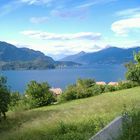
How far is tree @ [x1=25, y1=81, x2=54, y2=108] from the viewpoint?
41938 mm

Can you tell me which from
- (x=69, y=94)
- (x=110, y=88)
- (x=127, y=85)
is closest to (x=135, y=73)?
(x=127, y=85)

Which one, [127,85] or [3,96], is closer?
[3,96]

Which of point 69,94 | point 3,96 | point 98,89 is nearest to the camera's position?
point 3,96

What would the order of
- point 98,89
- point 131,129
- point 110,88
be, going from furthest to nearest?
point 110,88 < point 98,89 < point 131,129

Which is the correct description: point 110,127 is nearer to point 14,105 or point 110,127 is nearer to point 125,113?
point 125,113

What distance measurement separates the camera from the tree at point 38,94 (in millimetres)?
41938

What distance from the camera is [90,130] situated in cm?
1259

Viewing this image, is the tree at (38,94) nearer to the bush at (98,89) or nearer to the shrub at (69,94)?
the shrub at (69,94)

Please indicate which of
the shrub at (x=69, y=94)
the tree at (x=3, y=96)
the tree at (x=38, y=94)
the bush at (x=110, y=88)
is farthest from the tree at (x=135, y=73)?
the tree at (x=3, y=96)

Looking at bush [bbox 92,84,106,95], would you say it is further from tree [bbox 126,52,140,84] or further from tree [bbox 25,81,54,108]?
Answer: tree [bbox 25,81,54,108]

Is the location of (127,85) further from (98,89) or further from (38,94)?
(38,94)

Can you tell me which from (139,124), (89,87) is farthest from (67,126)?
(89,87)

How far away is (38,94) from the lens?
42.7 meters

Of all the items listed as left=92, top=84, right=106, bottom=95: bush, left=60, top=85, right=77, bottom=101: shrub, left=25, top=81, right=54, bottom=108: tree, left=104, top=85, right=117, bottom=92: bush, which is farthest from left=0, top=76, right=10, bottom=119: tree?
left=104, top=85, right=117, bottom=92: bush
